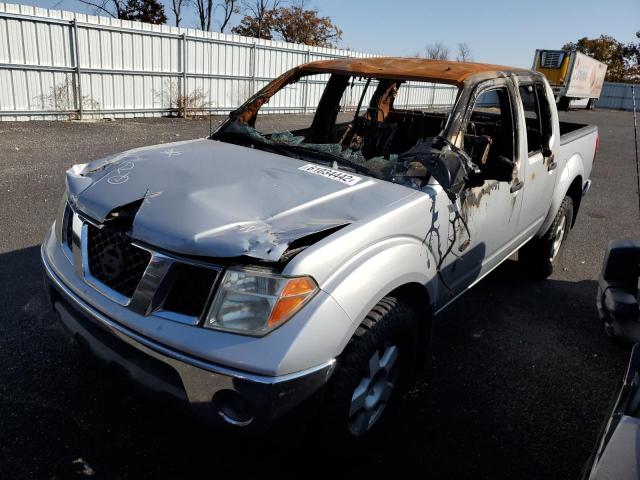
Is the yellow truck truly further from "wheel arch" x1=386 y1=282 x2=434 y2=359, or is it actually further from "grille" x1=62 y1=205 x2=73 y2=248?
"grille" x1=62 y1=205 x2=73 y2=248

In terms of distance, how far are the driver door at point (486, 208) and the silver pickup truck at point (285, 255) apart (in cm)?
1

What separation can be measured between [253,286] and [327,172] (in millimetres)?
1000

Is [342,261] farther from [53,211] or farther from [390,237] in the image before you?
[53,211]

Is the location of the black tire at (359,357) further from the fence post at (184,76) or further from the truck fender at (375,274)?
the fence post at (184,76)

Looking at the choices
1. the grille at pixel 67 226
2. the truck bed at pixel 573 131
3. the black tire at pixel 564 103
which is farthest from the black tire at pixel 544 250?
the black tire at pixel 564 103

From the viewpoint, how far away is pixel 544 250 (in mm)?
4531

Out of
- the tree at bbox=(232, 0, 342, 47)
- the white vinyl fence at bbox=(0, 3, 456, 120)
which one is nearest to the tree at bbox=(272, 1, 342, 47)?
the tree at bbox=(232, 0, 342, 47)

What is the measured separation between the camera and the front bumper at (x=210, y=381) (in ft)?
5.69

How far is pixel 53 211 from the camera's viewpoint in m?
5.41

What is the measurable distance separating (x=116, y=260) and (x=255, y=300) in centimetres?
67

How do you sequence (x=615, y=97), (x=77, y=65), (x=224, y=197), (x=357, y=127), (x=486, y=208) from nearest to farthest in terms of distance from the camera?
(x=224, y=197), (x=486, y=208), (x=357, y=127), (x=77, y=65), (x=615, y=97)

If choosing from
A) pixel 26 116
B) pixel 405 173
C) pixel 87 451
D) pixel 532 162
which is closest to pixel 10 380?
pixel 87 451

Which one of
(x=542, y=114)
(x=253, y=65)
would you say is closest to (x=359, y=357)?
(x=542, y=114)

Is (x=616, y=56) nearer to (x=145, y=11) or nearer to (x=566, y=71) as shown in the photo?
(x=566, y=71)
